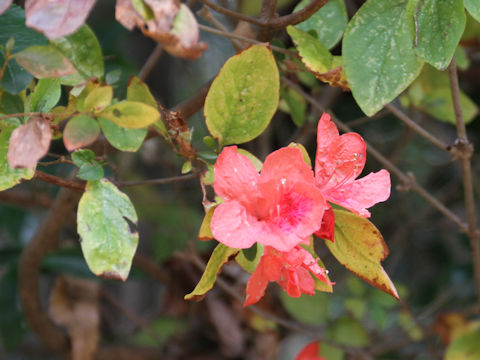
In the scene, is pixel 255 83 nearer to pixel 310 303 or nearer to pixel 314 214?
pixel 314 214

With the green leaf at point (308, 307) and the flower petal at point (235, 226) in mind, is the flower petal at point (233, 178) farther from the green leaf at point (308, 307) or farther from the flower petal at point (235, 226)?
the green leaf at point (308, 307)

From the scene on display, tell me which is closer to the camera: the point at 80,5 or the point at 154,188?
the point at 80,5

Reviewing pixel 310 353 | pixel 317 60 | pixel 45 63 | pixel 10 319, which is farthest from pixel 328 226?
pixel 10 319

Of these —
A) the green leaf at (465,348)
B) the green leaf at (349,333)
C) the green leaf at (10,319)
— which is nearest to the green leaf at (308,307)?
the green leaf at (349,333)

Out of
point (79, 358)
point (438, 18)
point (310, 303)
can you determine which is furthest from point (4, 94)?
point (310, 303)

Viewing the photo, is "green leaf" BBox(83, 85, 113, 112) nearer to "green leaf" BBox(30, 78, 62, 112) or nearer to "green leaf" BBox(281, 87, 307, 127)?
"green leaf" BBox(30, 78, 62, 112)

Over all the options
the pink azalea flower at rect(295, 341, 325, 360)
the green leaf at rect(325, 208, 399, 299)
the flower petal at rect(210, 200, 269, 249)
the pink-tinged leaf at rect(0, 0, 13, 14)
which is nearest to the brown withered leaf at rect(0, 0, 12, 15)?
the pink-tinged leaf at rect(0, 0, 13, 14)
